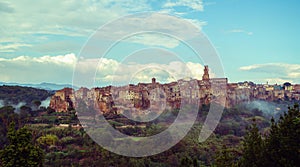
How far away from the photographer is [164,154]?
23.9 m

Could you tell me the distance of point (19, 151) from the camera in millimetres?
10070

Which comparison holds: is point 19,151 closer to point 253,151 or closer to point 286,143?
point 253,151

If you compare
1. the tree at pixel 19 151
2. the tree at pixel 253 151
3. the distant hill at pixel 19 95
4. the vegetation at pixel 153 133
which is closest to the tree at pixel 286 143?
the vegetation at pixel 153 133

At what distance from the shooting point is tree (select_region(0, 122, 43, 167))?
9984mm

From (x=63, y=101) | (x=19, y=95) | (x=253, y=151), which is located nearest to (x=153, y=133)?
(x=253, y=151)

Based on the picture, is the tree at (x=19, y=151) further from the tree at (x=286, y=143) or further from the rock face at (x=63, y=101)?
the rock face at (x=63, y=101)

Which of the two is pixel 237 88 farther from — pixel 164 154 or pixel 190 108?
pixel 164 154

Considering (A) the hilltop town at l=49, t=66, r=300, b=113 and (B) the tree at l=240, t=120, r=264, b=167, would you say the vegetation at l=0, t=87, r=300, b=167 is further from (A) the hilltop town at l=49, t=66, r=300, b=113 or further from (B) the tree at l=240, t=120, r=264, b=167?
(A) the hilltop town at l=49, t=66, r=300, b=113

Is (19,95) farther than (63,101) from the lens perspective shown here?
Yes

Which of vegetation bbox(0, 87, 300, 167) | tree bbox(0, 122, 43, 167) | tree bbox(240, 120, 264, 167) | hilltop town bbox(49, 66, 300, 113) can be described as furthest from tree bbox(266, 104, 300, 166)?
tree bbox(0, 122, 43, 167)

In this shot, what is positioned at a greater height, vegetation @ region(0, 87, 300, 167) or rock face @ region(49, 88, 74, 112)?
rock face @ region(49, 88, 74, 112)

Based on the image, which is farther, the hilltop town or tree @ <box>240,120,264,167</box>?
the hilltop town

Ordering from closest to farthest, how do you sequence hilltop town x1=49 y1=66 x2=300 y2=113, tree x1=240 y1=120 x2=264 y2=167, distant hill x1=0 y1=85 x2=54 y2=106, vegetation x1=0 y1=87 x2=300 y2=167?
vegetation x1=0 y1=87 x2=300 y2=167 < tree x1=240 y1=120 x2=264 y2=167 < hilltop town x1=49 y1=66 x2=300 y2=113 < distant hill x1=0 y1=85 x2=54 y2=106

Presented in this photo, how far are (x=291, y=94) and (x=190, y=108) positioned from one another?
4041cm
